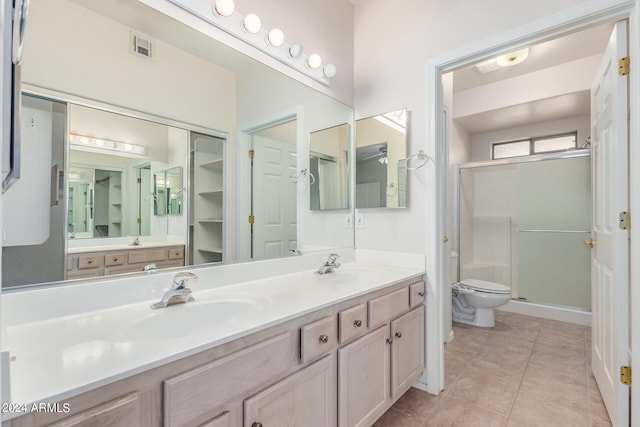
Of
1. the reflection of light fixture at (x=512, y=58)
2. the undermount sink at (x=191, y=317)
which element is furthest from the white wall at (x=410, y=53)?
the undermount sink at (x=191, y=317)

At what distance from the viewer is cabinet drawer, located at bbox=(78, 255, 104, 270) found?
1.09 metres

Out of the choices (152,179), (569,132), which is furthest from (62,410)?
(569,132)

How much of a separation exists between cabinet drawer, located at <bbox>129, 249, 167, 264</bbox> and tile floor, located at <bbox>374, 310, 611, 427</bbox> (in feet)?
4.50

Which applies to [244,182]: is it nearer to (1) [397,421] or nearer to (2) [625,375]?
(1) [397,421]

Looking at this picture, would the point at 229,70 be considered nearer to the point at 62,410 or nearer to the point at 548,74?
the point at 62,410

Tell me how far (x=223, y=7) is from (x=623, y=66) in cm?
187

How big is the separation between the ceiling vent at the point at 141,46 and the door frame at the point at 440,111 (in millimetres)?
1493

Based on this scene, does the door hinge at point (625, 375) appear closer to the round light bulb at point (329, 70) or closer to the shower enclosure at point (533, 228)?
the shower enclosure at point (533, 228)

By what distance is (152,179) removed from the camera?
130 cm

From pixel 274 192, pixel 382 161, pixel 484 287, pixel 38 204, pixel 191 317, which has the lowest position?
pixel 484 287

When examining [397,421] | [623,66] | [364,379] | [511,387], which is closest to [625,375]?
[511,387]

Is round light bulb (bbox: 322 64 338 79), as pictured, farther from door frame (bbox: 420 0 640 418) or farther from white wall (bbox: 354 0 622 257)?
door frame (bbox: 420 0 640 418)

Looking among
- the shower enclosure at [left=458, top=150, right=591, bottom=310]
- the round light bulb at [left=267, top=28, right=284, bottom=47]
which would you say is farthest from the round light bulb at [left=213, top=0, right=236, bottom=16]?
the shower enclosure at [left=458, top=150, right=591, bottom=310]

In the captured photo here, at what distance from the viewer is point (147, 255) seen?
124 cm
